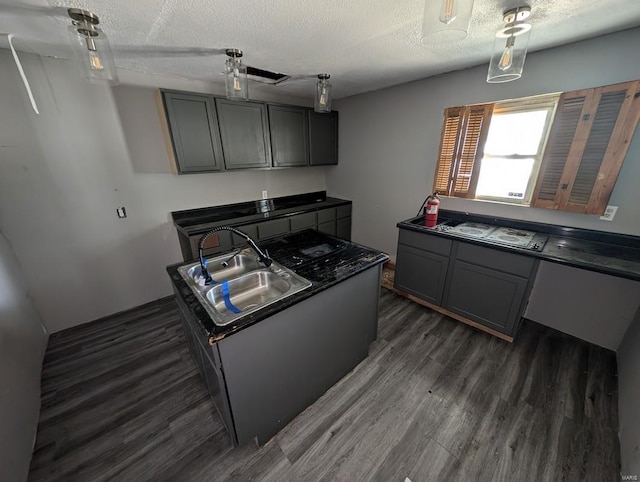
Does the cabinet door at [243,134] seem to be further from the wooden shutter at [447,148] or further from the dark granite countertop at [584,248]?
the dark granite countertop at [584,248]

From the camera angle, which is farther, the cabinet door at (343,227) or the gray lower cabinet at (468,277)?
the cabinet door at (343,227)

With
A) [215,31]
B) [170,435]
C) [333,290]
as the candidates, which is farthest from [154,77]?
[170,435]

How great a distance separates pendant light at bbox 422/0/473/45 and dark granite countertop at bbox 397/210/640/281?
1576 millimetres

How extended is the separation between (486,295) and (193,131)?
3213 mm

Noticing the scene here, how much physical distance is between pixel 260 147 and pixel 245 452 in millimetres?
2840

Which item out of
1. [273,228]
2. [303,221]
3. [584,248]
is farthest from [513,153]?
[273,228]

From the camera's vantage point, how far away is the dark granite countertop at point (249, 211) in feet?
8.67

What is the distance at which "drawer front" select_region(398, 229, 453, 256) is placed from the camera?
7.52ft

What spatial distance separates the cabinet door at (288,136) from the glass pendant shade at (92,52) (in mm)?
1872

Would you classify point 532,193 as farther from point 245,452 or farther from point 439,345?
point 245,452

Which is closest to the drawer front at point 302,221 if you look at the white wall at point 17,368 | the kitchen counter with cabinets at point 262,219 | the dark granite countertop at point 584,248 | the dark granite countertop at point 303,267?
the kitchen counter with cabinets at point 262,219

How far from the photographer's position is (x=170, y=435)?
1466mm

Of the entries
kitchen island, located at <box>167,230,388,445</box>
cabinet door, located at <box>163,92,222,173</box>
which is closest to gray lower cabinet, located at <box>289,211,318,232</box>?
cabinet door, located at <box>163,92,222,173</box>

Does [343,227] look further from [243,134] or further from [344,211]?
[243,134]
